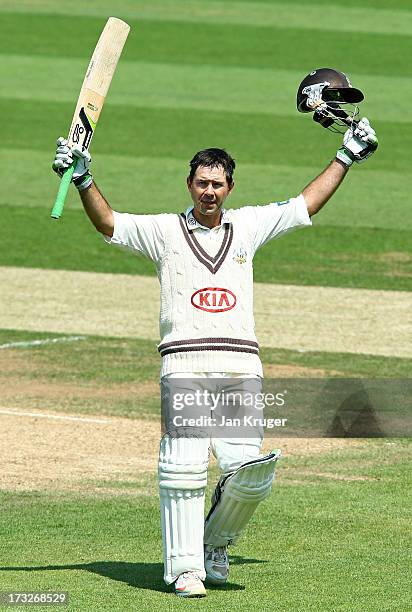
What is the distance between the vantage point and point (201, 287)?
22.1ft

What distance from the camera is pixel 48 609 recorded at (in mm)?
6180

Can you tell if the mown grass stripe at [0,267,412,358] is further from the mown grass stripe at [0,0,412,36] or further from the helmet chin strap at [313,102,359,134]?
the mown grass stripe at [0,0,412,36]

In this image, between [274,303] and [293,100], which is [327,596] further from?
[293,100]

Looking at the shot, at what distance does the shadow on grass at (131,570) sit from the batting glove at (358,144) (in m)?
1.92

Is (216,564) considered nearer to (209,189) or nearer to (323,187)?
(209,189)

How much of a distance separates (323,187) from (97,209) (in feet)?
3.52

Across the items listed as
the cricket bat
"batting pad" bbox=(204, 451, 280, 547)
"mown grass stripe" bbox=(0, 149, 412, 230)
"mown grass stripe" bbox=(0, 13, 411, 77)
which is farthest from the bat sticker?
"mown grass stripe" bbox=(0, 13, 411, 77)

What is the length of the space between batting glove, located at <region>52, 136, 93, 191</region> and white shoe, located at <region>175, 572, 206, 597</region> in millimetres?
1742

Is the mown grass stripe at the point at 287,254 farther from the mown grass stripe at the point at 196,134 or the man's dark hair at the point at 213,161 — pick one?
the man's dark hair at the point at 213,161

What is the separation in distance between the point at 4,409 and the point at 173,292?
3.81 m

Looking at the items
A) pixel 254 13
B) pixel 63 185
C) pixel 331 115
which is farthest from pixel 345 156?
pixel 254 13

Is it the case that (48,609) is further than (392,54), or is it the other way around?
(392,54)

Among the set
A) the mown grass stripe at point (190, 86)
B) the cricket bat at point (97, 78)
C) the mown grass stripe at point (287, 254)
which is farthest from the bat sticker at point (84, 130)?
the mown grass stripe at point (190, 86)

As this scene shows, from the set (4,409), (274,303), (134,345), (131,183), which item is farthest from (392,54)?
(4,409)
